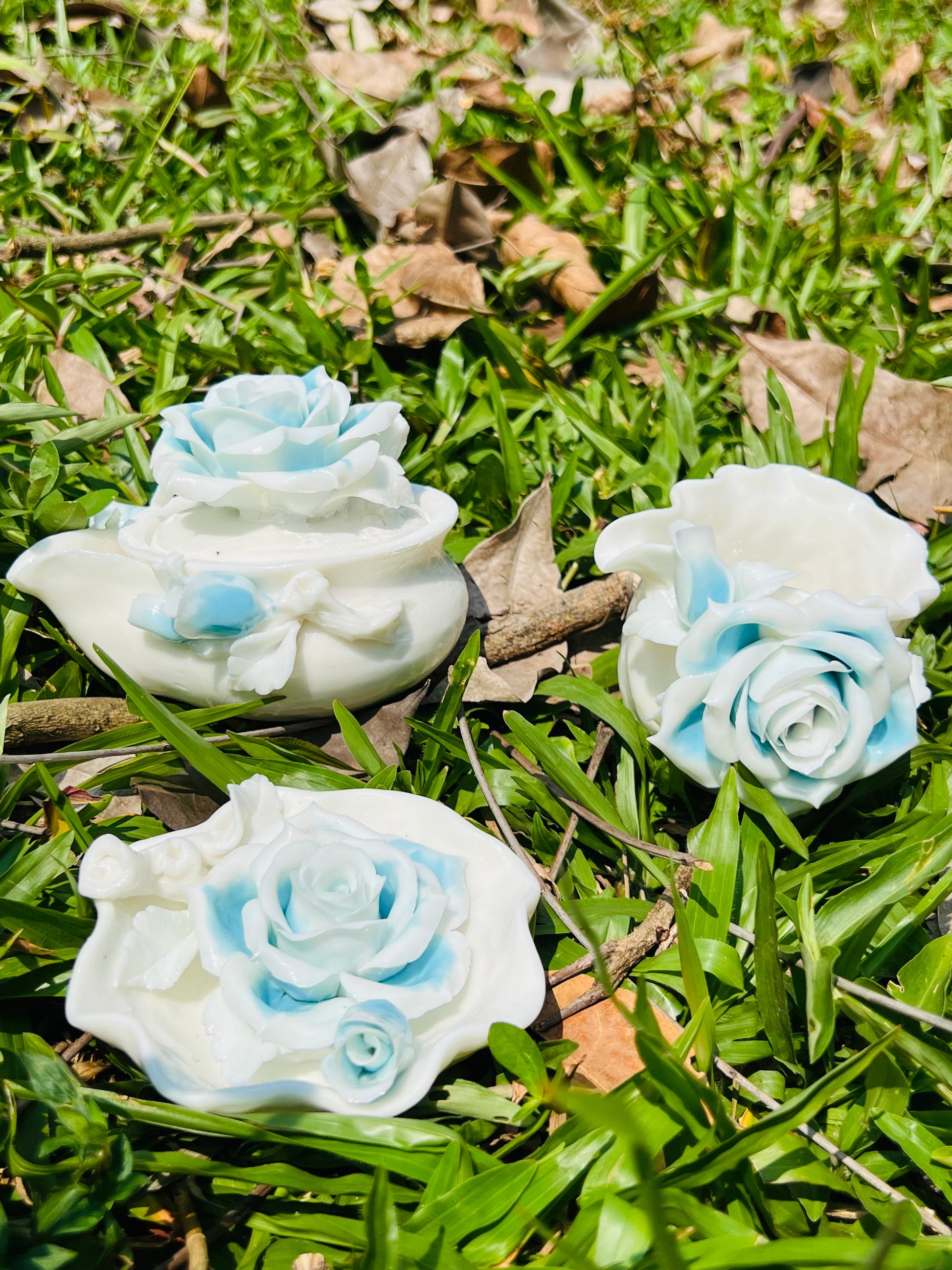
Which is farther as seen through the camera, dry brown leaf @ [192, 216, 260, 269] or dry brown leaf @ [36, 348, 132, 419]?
dry brown leaf @ [192, 216, 260, 269]

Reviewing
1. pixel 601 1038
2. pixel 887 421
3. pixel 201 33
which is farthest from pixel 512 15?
pixel 601 1038

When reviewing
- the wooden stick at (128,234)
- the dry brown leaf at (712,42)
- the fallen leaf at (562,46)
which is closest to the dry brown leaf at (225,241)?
the wooden stick at (128,234)

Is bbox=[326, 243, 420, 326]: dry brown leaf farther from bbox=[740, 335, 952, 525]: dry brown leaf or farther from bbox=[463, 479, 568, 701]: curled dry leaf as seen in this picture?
bbox=[740, 335, 952, 525]: dry brown leaf

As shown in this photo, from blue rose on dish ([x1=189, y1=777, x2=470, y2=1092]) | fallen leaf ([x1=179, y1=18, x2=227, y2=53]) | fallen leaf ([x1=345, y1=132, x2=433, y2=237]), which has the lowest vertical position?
blue rose on dish ([x1=189, y1=777, x2=470, y2=1092])

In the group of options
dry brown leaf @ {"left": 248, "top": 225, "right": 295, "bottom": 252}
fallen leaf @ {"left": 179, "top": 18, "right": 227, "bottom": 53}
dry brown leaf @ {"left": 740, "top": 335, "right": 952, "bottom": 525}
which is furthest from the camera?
fallen leaf @ {"left": 179, "top": 18, "right": 227, "bottom": 53}

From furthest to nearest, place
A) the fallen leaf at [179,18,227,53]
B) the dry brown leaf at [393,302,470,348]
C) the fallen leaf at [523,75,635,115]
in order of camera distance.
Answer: the fallen leaf at [179,18,227,53] < the fallen leaf at [523,75,635,115] < the dry brown leaf at [393,302,470,348]

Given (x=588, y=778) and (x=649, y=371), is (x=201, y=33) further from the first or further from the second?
(x=588, y=778)

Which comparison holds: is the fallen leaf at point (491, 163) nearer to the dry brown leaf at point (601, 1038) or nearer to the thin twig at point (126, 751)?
the thin twig at point (126, 751)

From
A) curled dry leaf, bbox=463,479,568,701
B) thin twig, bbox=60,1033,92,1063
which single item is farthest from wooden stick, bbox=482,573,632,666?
thin twig, bbox=60,1033,92,1063
